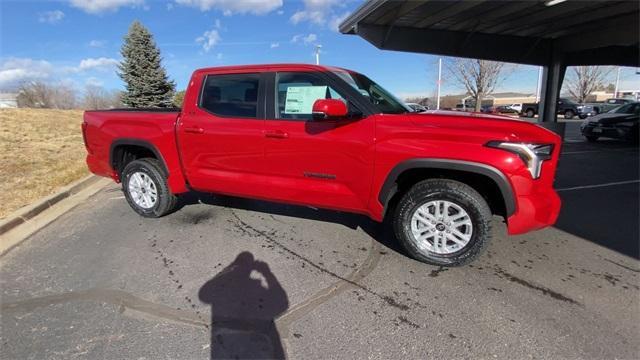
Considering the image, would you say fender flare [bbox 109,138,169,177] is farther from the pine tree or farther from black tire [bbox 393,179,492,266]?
the pine tree

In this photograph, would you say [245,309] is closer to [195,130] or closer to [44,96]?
[195,130]

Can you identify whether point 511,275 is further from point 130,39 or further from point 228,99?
point 130,39

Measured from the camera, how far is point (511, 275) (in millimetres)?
3393

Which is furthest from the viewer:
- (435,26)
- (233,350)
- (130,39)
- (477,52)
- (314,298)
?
(130,39)

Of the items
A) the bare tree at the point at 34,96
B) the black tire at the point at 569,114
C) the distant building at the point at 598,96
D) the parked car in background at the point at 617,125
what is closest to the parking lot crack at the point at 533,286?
the parked car in background at the point at 617,125

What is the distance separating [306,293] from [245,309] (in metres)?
0.52

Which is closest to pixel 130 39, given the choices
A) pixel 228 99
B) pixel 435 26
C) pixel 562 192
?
pixel 435 26

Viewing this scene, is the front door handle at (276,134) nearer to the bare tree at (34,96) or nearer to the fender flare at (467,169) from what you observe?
the fender flare at (467,169)

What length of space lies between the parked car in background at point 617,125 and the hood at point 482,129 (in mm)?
11664

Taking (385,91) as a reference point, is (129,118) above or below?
below

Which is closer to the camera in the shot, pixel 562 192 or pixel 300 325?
pixel 300 325

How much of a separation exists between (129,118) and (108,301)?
2.60m

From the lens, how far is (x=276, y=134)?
3.91 m

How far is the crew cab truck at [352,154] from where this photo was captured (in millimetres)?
3230
